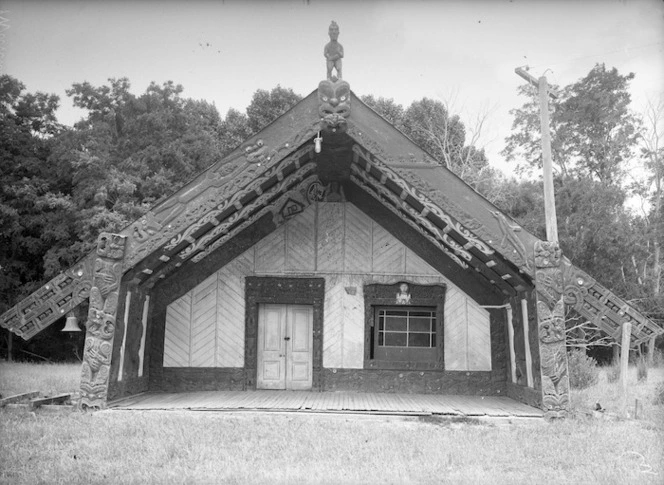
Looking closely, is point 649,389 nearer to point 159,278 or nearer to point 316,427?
point 316,427

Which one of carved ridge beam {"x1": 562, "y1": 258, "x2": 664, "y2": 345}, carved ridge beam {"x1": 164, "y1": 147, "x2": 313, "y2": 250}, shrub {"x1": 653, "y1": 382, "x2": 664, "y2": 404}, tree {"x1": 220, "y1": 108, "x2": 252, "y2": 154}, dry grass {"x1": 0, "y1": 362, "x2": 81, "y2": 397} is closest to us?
carved ridge beam {"x1": 562, "y1": 258, "x2": 664, "y2": 345}

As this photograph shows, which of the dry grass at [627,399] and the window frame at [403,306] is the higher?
the window frame at [403,306]

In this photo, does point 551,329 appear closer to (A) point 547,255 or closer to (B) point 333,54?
(A) point 547,255

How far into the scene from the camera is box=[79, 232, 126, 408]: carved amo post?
29.0 ft

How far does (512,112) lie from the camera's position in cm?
2527

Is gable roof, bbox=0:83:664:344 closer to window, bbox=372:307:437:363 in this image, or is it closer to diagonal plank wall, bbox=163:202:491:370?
diagonal plank wall, bbox=163:202:491:370

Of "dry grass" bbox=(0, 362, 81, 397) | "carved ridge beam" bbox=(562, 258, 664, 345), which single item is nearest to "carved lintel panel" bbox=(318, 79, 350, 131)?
"carved ridge beam" bbox=(562, 258, 664, 345)

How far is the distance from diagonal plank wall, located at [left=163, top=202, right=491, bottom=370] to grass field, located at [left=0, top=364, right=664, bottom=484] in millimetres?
2782

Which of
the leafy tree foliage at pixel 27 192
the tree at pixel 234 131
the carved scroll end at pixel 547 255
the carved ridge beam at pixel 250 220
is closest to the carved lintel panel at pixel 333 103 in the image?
the carved ridge beam at pixel 250 220

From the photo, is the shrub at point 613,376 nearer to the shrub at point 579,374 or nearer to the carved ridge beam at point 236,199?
the shrub at point 579,374

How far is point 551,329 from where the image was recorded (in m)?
8.85

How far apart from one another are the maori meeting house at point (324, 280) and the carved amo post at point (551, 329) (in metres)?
0.38

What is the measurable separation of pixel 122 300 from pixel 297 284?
354cm

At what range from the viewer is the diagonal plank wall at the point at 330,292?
1155 centimetres
